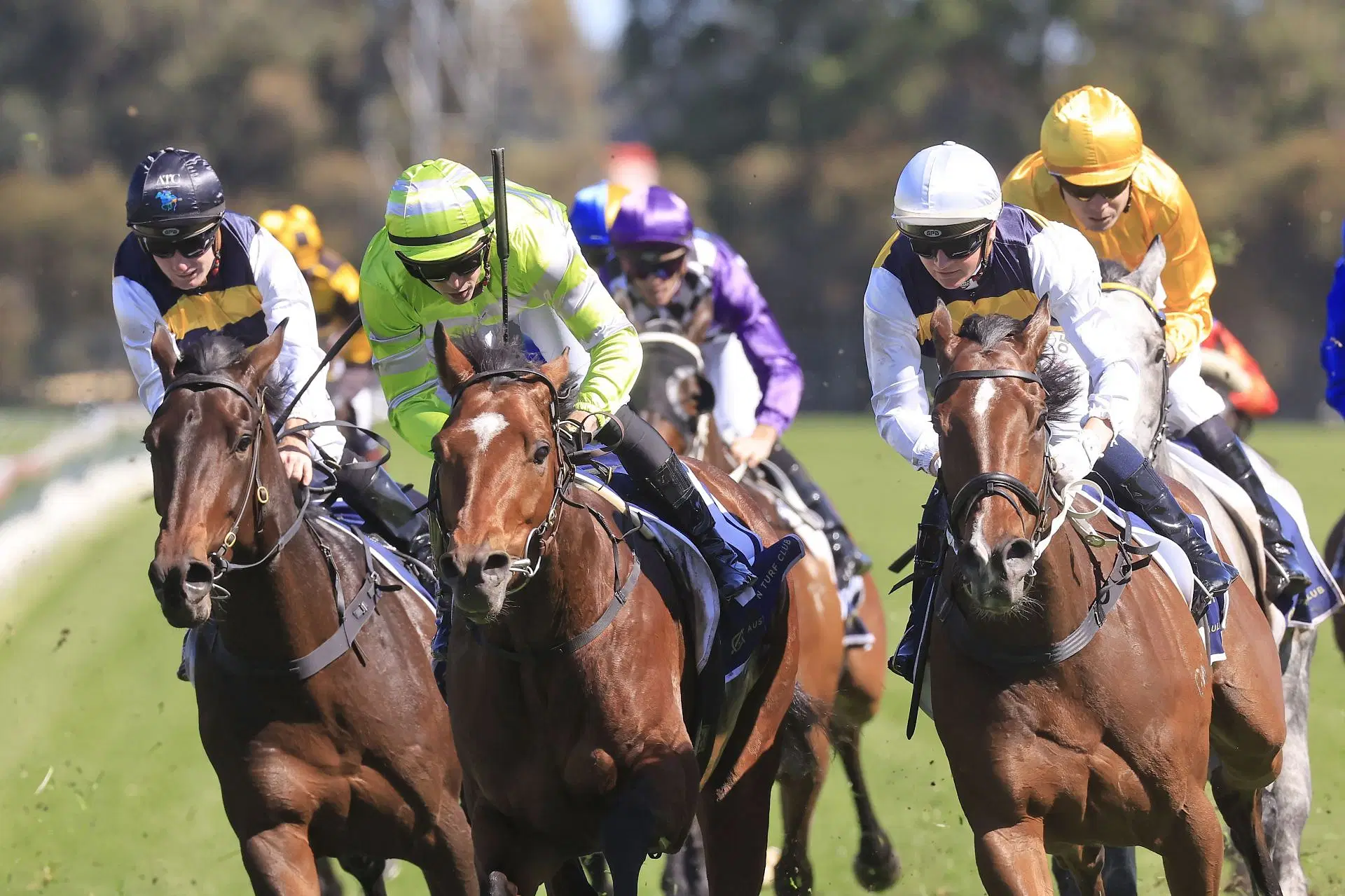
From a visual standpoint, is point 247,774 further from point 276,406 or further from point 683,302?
point 683,302

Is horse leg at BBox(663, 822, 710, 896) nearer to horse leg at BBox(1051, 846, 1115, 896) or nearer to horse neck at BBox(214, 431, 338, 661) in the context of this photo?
horse leg at BBox(1051, 846, 1115, 896)

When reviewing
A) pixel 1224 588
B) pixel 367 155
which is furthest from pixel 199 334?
pixel 367 155

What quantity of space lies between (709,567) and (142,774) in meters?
4.89

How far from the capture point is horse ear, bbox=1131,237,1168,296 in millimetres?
6215

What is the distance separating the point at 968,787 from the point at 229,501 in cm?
197

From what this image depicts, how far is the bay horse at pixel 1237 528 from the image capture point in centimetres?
583

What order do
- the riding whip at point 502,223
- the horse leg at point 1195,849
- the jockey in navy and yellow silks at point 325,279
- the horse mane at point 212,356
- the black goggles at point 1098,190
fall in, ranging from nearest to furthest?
the horse leg at point 1195,849 → the riding whip at point 502,223 → the horse mane at point 212,356 → the black goggles at point 1098,190 → the jockey in navy and yellow silks at point 325,279

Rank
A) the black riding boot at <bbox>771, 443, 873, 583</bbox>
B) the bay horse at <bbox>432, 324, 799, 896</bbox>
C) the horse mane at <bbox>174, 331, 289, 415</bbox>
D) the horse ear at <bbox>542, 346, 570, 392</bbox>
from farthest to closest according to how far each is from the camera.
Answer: the black riding boot at <bbox>771, 443, 873, 583</bbox> → the horse mane at <bbox>174, 331, 289, 415</bbox> → the horse ear at <bbox>542, 346, 570, 392</bbox> → the bay horse at <bbox>432, 324, 799, 896</bbox>

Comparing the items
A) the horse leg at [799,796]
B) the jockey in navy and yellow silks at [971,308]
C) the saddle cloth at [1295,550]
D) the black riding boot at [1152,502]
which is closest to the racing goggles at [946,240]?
the jockey in navy and yellow silks at [971,308]

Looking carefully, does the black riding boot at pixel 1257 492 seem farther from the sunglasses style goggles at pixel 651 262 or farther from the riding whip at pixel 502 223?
the riding whip at pixel 502 223

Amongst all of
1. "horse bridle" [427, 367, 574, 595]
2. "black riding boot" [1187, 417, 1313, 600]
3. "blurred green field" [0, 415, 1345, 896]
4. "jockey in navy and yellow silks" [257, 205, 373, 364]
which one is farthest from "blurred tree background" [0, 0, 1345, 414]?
"horse bridle" [427, 367, 574, 595]

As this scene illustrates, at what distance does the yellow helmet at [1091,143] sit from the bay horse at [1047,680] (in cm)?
176

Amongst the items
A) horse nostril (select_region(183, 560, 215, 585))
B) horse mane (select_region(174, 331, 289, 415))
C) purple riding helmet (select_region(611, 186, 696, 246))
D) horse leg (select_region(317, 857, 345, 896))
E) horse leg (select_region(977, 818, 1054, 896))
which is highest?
purple riding helmet (select_region(611, 186, 696, 246))

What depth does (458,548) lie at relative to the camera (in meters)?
3.98
